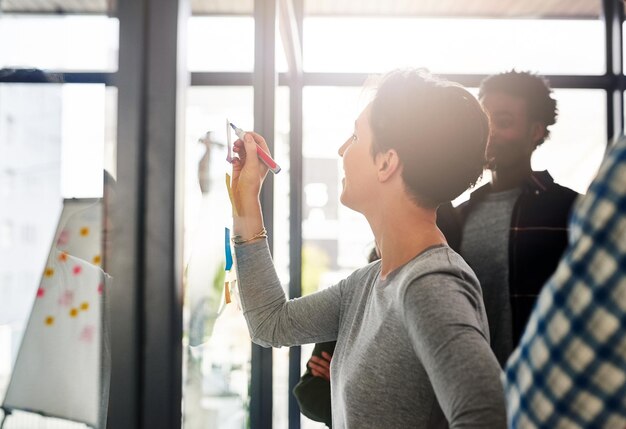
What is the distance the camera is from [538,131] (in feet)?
6.37

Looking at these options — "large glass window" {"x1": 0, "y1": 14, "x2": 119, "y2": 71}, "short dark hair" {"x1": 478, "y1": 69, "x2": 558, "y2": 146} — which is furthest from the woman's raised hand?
"short dark hair" {"x1": 478, "y1": 69, "x2": 558, "y2": 146}

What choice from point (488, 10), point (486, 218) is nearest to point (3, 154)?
point (486, 218)

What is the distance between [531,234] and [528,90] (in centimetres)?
49

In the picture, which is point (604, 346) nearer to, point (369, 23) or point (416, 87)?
point (416, 87)

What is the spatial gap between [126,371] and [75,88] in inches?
12.3

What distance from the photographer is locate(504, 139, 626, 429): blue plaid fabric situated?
Answer: 1.31 feet

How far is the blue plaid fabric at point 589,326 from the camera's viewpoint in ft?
1.31

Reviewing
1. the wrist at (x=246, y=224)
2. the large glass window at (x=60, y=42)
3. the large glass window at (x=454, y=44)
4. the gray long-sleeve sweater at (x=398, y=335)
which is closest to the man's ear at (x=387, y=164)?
the gray long-sleeve sweater at (x=398, y=335)

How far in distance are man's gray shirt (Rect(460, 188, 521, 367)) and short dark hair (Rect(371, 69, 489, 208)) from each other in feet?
2.57

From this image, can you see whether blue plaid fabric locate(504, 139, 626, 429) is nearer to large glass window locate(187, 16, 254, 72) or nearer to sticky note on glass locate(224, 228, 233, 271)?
large glass window locate(187, 16, 254, 72)

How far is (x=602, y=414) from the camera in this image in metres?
0.41

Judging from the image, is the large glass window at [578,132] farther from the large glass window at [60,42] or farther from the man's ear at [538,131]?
the large glass window at [60,42]

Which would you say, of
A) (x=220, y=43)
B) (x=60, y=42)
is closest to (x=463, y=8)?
(x=220, y=43)

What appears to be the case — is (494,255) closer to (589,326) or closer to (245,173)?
(245,173)
